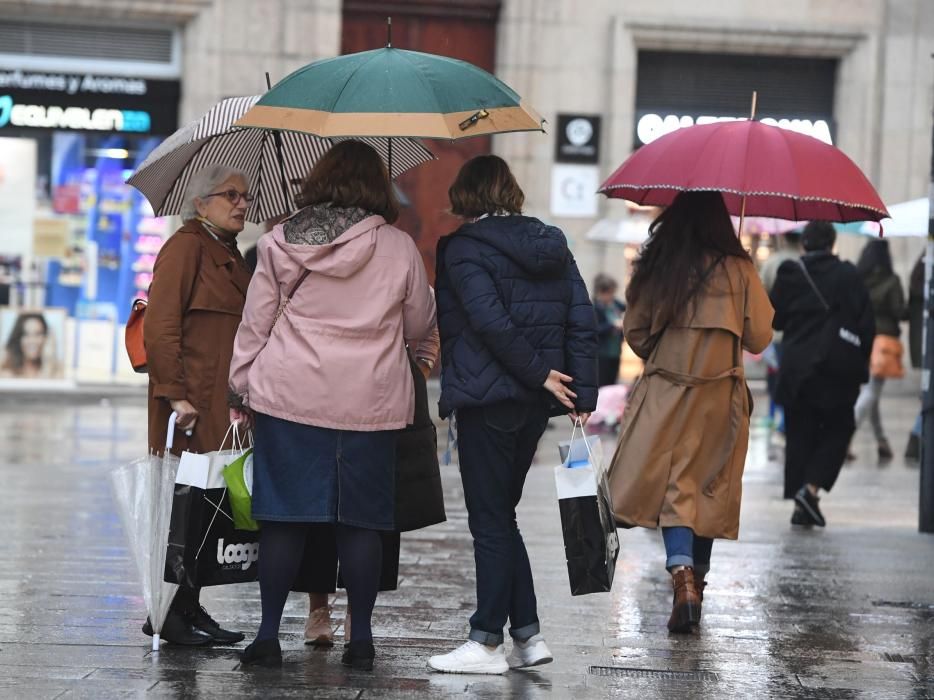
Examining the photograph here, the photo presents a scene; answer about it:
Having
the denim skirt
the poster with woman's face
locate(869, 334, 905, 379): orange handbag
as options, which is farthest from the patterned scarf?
the poster with woman's face

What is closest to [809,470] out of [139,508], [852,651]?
[852,651]

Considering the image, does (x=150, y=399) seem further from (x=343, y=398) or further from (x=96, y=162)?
(x=96, y=162)

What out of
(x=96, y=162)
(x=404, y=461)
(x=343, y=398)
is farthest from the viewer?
(x=96, y=162)

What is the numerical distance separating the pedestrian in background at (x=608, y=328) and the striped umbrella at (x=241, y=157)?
8.89 m

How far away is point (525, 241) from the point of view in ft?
18.9

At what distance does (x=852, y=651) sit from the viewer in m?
6.44

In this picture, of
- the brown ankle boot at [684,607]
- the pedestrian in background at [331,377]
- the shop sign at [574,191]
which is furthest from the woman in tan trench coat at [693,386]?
the shop sign at [574,191]

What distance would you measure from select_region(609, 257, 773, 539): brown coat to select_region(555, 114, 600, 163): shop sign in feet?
40.1

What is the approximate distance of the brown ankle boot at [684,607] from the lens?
6.65 m

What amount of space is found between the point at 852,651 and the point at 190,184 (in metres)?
3.07

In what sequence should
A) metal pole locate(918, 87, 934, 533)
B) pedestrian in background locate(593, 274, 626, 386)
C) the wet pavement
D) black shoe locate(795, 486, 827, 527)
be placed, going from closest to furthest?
the wet pavement, metal pole locate(918, 87, 934, 533), black shoe locate(795, 486, 827, 527), pedestrian in background locate(593, 274, 626, 386)

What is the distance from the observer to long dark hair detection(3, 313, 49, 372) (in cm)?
1870

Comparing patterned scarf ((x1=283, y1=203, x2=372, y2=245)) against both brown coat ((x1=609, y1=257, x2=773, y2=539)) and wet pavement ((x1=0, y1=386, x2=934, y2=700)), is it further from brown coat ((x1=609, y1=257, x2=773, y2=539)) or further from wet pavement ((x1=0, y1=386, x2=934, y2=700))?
brown coat ((x1=609, y1=257, x2=773, y2=539))

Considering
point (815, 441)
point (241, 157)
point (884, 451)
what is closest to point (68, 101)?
point (884, 451)
